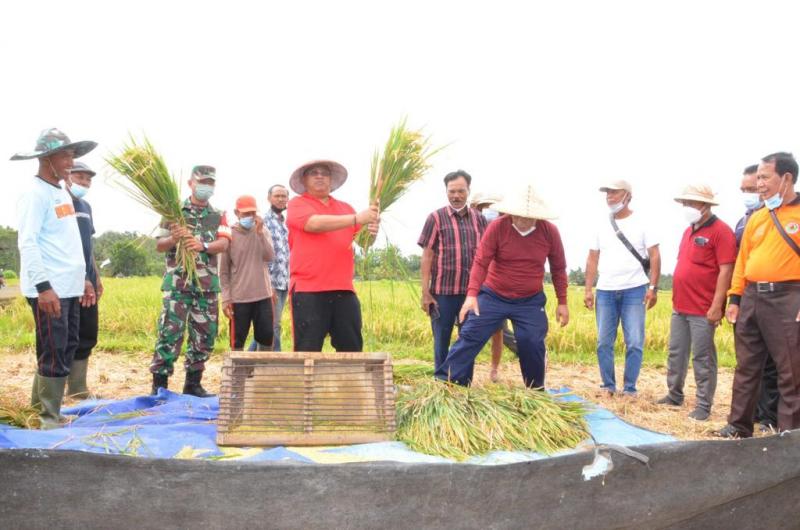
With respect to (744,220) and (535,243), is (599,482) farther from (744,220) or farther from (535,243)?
(744,220)

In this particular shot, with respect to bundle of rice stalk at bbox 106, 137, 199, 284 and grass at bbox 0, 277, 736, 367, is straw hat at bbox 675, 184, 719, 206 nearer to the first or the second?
grass at bbox 0, 277, 736, 367

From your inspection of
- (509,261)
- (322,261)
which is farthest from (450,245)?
(322,261)

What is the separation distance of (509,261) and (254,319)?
208 centimetres

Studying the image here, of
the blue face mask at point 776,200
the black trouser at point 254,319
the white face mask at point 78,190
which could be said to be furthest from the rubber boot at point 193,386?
the blue face mask at point 776,200

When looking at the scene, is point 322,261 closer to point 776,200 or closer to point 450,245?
point 450,245

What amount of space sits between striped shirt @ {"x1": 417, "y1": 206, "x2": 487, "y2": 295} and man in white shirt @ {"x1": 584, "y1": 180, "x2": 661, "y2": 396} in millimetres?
1115

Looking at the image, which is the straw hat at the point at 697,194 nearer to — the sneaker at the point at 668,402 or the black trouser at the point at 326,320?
the sneaker at the point at 668,402

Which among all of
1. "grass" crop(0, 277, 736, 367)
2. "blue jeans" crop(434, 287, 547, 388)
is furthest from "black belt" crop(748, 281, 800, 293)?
"grass" crop(0, 277, 736, 367)

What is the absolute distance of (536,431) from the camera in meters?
3.70

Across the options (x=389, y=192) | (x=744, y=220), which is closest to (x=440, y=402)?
(x=389, y=192)

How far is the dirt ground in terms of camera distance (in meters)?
4.73

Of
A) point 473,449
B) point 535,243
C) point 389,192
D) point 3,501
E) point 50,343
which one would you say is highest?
point 389,192

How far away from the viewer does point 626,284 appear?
5.21 meters

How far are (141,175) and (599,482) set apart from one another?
140 inches
